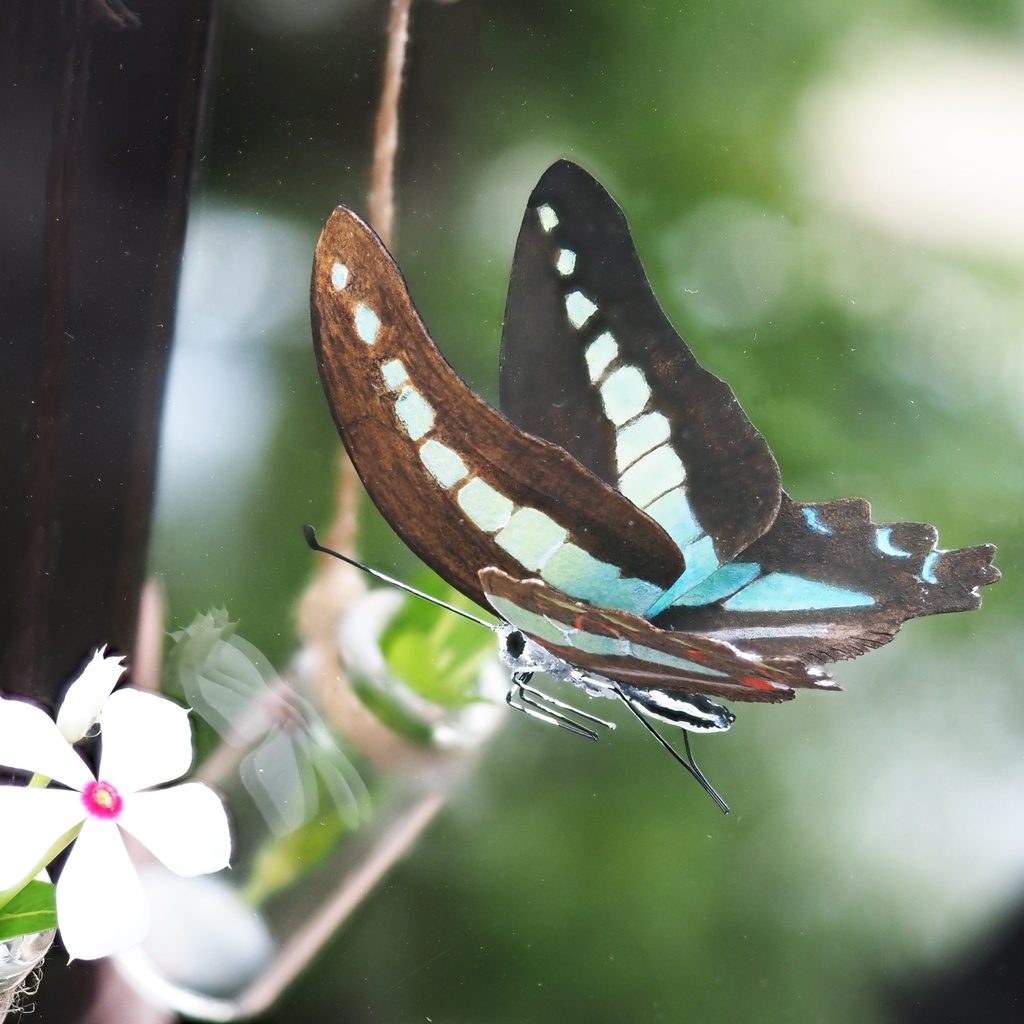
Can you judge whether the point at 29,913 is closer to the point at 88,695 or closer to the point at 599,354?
the point at 88,695

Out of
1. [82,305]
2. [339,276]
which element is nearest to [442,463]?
[339,276]

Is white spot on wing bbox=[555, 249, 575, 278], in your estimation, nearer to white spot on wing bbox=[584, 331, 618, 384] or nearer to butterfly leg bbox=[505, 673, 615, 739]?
white spot on wing bbox=[584, 331, 618, 384]

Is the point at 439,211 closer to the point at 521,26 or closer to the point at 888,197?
the point at 521,26

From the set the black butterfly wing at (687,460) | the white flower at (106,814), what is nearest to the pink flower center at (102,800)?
the white flower at (106,814)

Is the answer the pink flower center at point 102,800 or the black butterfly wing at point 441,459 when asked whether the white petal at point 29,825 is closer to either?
the pink flower center at point 102,800

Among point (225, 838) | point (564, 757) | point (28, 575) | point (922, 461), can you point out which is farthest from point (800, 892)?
point (28, 575)

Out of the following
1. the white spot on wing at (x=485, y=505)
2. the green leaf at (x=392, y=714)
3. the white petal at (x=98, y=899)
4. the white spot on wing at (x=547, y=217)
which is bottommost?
the green leaf at (x=392, y=714)
